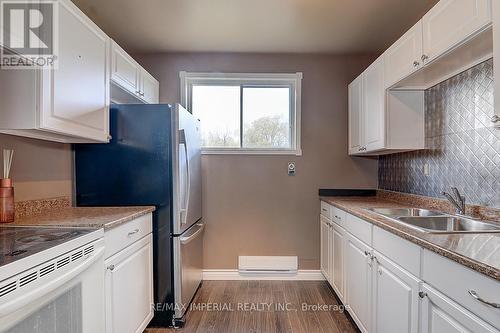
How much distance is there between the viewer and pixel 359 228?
2008 mm

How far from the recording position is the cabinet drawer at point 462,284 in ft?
2.89

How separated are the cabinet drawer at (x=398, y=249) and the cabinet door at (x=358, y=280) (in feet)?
0.57

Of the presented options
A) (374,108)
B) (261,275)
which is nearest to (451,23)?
(374,108)

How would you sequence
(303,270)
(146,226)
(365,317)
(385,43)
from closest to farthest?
(365,317) → (146,226) → (385,43) → (303,270)

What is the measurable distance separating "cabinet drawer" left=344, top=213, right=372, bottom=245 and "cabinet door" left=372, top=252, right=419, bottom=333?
14 cm

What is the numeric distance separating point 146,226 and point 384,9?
98.1 inches

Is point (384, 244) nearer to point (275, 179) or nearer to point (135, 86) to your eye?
point (275, 179)

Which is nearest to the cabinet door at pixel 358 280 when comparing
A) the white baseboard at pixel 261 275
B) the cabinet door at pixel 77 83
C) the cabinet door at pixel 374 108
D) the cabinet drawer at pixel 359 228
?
the cabinet drawer at pixel 359 228

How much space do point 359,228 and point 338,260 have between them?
63 centimetres

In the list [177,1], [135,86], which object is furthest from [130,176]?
[177,1]

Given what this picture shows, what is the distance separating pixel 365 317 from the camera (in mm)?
1877

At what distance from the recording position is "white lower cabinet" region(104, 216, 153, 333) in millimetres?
1598

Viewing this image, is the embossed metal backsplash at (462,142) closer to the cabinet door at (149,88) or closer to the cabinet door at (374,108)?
the cabinet door at (374,108)

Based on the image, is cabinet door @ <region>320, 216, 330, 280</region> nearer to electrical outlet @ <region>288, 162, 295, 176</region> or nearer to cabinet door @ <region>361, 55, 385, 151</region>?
electrical outlet @ <region>288, 162, 295, 176</region>
